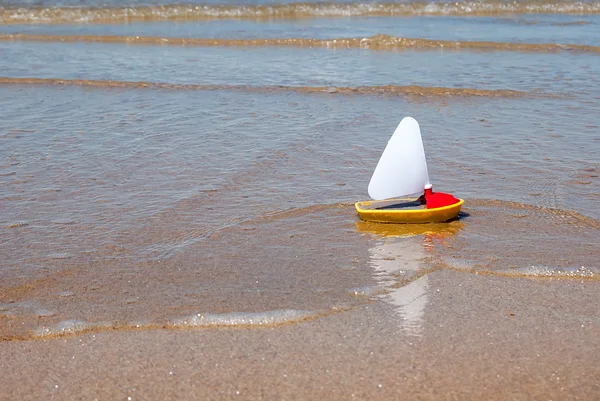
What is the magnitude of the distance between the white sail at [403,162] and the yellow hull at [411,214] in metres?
0.14

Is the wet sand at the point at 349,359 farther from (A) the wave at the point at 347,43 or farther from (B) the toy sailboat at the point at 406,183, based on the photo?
(A) the wave at the point at 347,43

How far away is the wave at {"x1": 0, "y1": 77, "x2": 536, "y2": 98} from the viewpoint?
31.0 feet

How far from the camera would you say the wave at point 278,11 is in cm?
1775

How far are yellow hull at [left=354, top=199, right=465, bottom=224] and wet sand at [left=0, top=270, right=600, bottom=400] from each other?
3.49 ft

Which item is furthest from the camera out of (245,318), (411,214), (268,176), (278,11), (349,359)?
(278,11)

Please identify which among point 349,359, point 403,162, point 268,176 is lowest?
point 349,359

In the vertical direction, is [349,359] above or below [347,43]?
below

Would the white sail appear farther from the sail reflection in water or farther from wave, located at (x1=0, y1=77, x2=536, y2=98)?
A: wave, located at (x1=0, y1=77, x2=536, y2=98)

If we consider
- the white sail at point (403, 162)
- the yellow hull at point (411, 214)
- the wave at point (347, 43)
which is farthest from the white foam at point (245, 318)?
the wave at point (347, 43)

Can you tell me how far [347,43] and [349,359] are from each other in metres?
10.5

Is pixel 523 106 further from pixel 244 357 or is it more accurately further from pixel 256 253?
pixel 244 357

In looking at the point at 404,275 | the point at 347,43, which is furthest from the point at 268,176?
the point at 347,43

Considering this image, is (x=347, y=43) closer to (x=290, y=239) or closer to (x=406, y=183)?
(x=406, y=183)

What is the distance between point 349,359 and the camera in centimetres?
364
